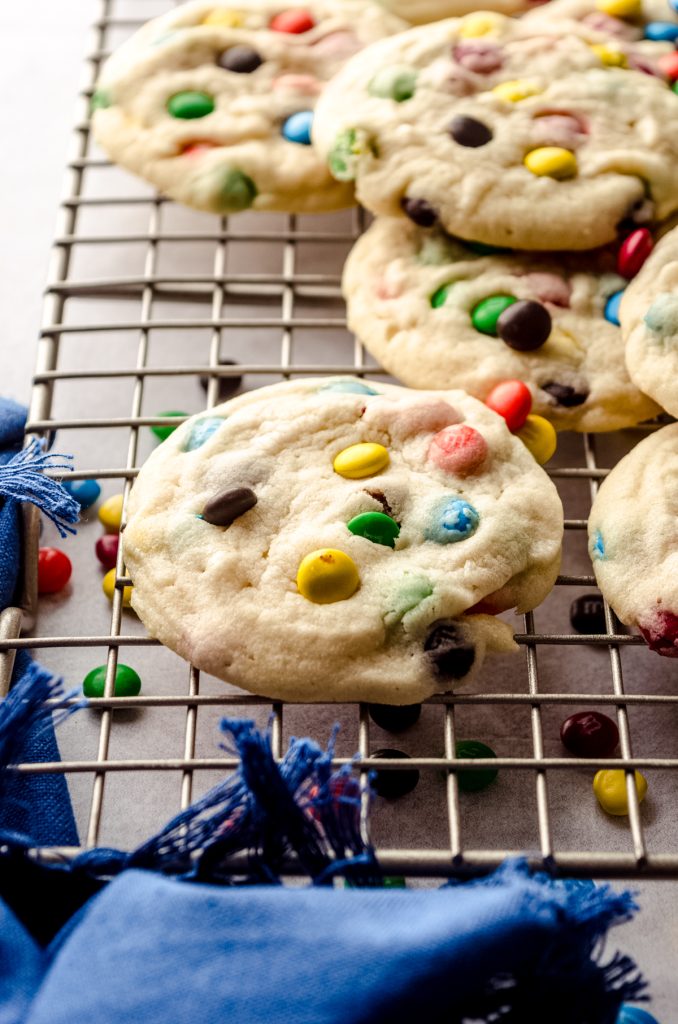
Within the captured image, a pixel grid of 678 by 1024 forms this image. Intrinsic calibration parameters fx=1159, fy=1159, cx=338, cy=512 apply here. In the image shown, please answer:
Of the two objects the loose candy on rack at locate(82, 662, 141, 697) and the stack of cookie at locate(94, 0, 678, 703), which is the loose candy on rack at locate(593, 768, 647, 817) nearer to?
the stack of cookie at locate(94, 0, 678, 703)

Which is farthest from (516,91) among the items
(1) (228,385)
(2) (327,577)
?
(2) (327,577)

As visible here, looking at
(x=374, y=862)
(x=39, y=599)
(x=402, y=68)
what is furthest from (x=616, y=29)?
(x=374, y=862)

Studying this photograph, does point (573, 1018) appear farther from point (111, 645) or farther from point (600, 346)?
point (600, 346)

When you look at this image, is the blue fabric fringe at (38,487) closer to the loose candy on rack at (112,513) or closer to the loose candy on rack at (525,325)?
the loose candy on rack at (112,513)

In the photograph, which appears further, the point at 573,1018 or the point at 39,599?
the point at 39,599

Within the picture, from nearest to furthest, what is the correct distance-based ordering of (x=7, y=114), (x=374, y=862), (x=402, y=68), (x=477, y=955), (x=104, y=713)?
(x=477, y=955), (x=374, y=862), (x=104, y=713), (x=402, y=68), (x=7, y=114)

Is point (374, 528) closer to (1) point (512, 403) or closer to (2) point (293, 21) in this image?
(1) point (512, 403)
